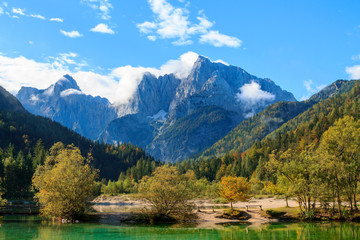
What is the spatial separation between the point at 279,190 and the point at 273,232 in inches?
718

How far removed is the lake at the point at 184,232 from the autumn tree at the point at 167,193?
6999mm

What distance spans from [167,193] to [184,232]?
12.4 metres

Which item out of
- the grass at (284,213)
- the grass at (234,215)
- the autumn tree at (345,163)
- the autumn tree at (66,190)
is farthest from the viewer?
the grass at (234,215)

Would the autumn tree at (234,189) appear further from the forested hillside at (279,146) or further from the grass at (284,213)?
the forested hillside at (279,146)

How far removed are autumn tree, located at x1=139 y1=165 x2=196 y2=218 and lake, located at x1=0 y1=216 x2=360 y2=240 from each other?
6999 mm

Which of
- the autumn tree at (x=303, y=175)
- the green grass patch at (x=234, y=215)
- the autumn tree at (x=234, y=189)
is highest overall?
the autumn tree at (x=303, y=175)

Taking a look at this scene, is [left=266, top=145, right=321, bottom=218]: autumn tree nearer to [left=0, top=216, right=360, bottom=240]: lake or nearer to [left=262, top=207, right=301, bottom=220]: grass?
[left=262, top=207, right=301, bottom=220]: grass

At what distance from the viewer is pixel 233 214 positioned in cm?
6550

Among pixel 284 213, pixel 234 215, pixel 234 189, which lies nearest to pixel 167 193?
pixel 234 215

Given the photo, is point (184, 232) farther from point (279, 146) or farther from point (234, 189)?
point (279, 146)

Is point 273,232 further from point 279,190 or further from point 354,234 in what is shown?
point 279,190

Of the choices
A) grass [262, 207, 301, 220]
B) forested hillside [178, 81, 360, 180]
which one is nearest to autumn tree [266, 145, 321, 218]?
grass [262, 207, 301, 220]

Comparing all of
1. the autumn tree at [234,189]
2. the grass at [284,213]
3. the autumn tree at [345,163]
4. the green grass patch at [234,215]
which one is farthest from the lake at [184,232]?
the autumn tree at [234,189]

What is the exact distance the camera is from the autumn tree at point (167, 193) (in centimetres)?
6100
